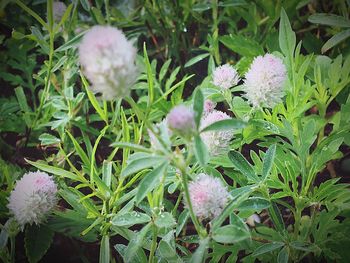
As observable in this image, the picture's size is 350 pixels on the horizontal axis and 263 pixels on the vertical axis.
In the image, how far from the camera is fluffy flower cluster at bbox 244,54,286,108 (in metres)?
0.70

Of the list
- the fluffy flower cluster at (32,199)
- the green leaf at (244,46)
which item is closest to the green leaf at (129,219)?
the fluffy flower cluster at (32,199)

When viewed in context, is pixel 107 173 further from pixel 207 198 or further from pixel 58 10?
pixel 58 10

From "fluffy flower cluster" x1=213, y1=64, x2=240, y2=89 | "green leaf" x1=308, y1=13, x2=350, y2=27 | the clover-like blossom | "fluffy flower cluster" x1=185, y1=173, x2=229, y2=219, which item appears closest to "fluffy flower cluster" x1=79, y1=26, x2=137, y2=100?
the clover-like blossom

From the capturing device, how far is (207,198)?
1.97 feet

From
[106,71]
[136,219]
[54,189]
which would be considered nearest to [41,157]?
[54,189]

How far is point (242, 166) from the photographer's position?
0.72 m

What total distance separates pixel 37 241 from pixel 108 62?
48 centimetres

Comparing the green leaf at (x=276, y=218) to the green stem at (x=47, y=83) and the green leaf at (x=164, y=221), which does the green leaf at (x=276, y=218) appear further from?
the green stem at (x=47, y=83)

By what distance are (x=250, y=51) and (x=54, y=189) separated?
0.60 meters

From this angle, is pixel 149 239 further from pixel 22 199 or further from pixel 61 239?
pixel 61 239

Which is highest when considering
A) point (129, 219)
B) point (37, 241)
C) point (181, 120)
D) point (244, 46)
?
point (181, 120)

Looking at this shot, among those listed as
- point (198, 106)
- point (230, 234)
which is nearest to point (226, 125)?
point (198, 106)

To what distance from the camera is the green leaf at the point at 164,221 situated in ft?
2.16

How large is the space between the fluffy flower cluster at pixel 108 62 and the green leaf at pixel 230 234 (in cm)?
25
